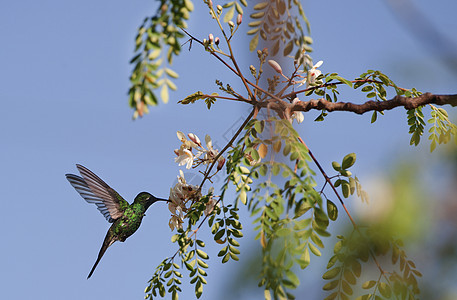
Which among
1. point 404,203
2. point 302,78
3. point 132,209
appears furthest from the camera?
point 132,209

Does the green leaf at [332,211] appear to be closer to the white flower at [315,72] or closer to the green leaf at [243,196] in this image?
the green leaf at [243,196]

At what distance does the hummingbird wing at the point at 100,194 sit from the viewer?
134cm

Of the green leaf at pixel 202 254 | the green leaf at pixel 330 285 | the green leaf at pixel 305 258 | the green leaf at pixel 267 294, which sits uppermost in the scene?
the green leaf at pixel 202 254

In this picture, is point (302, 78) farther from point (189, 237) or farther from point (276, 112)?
point (189, 237)

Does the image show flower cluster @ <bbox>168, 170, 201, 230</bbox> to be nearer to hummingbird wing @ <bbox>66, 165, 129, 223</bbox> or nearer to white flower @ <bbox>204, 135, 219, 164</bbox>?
white flower @ <bbox>204, 135, 219, 164</bbox>

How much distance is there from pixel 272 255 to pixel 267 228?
0.04m

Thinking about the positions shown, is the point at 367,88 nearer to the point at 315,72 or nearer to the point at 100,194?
the point at 315,72

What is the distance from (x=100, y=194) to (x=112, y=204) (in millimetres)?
42

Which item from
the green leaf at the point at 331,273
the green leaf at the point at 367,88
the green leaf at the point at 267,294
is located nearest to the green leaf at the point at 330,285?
the green leaf at the point at 331,273

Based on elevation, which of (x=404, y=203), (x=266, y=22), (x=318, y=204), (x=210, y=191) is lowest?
(x=404, y=203)

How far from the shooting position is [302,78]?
1042mm

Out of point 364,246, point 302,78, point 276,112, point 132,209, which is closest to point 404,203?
point 364,246

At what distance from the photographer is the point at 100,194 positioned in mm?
1350

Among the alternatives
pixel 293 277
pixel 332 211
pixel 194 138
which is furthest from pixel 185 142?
pixel 293 277
